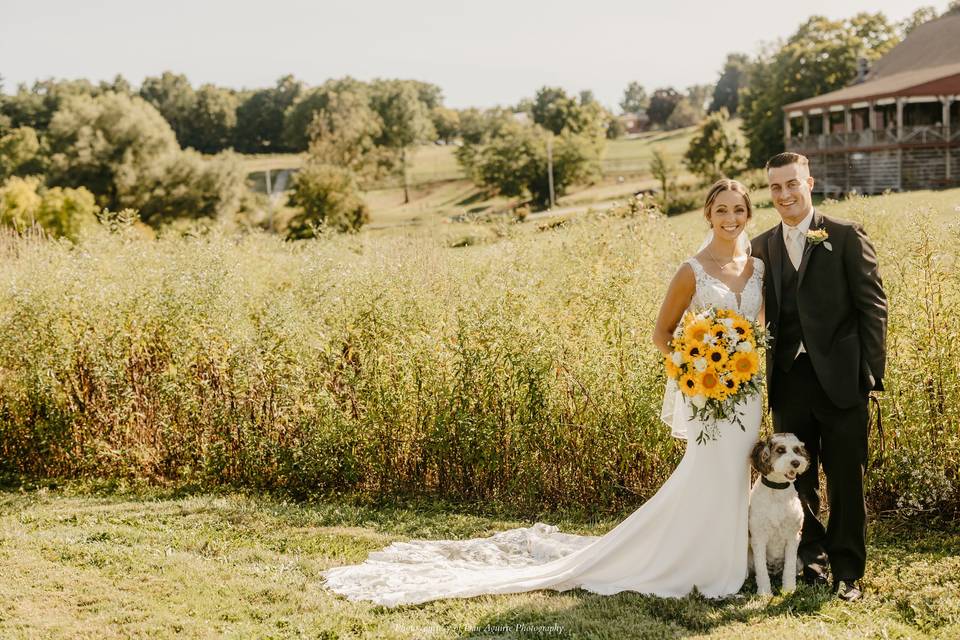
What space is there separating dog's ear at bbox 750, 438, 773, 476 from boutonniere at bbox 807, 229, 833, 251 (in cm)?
99

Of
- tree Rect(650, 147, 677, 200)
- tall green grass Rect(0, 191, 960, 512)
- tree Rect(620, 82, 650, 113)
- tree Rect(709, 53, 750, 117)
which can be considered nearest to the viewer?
tall green grass Rect(0, 191, 960, 512)

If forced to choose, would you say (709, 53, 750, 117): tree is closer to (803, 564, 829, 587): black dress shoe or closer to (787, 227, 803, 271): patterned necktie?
(787, 227, 803, 271): patterned necktie

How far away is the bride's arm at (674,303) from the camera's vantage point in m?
4.65

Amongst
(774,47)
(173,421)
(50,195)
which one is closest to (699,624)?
(173,421)

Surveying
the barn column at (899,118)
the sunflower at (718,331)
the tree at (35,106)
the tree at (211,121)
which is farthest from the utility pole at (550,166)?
the tree at (211,121)

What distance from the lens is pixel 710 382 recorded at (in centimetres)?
436

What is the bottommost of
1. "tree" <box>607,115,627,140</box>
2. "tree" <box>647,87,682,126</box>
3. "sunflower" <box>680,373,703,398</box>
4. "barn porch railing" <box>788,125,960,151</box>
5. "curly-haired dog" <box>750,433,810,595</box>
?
"curly-haired dog" <box>750,433,810,595</box>

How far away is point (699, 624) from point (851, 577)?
2.93 feet

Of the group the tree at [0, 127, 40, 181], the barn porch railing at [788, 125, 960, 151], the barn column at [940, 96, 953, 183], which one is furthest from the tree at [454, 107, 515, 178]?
the barn column at [940, 96, 953, 183]

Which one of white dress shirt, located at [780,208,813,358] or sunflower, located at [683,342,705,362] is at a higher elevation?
white dress shirt, located at [780,208,813,358]

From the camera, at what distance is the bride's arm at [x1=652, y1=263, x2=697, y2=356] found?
465 cm

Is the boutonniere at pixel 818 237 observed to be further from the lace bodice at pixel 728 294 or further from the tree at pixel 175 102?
the tree at pixel 175 102

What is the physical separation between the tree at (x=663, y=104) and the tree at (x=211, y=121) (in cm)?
5061

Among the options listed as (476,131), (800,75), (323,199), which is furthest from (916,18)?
(323,199)
